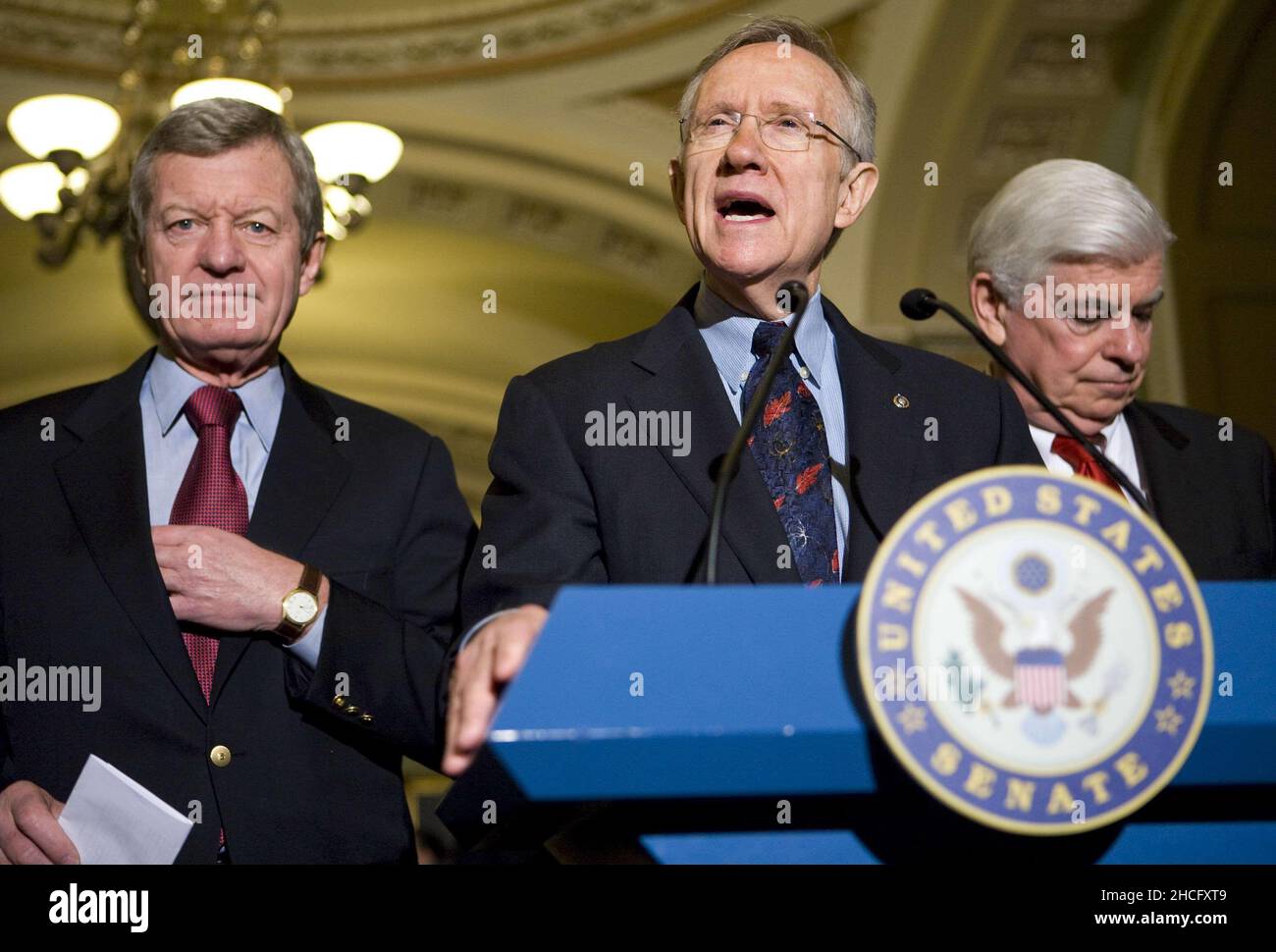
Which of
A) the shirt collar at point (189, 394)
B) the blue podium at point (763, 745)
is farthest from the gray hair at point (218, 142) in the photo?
the blue podium at point (763, 745)

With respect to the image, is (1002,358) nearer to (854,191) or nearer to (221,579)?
(854,191)

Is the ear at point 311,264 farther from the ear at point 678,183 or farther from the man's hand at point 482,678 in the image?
the man's hand at point 482,678

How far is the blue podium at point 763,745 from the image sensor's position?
120cm

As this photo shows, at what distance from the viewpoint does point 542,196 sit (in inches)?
324

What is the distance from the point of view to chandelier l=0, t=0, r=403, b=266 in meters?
5.65

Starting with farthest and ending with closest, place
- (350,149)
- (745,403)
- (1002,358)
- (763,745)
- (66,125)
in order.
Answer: (350,149) → (66,125) → (745,403) → (1002,358) → (763,745)

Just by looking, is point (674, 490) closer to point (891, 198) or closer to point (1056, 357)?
point (1056, 357)

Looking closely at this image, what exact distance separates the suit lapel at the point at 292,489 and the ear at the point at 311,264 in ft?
0.68

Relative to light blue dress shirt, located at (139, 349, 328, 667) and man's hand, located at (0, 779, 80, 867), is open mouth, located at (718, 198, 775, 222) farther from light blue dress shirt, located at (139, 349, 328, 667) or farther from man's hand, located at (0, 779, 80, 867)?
man's hand, located at (0, 779, 80, 867)

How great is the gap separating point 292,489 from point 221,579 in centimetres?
19

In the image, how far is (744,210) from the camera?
1.98 metres

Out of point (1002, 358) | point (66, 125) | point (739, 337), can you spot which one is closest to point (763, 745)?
point (1002, 358)

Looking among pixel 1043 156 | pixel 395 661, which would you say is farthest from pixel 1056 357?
pixel 1043 156

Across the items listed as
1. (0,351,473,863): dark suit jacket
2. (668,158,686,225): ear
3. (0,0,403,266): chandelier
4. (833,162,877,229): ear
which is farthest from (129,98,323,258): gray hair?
(0,0,403,266): chandelier
